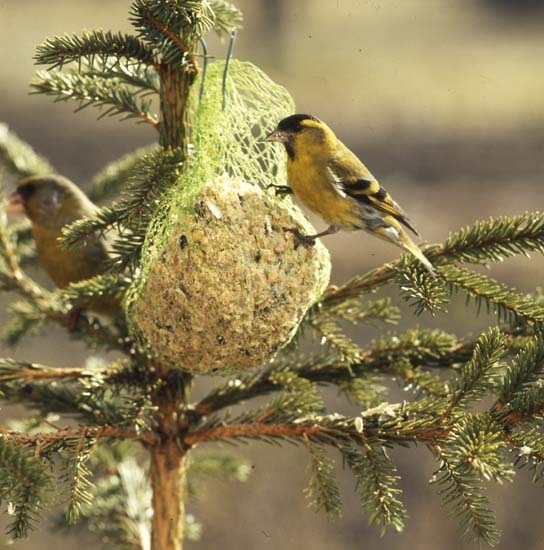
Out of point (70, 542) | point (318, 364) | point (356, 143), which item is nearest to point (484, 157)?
point (356, 143)

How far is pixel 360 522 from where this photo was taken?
501 cm

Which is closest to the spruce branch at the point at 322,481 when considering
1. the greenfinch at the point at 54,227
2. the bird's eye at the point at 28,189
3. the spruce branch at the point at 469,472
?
the spruce branch at the point at 469,472

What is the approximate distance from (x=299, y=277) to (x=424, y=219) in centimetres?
520

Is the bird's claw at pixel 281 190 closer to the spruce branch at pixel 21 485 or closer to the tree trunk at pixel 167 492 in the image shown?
the tree trunk at pixel 167 492

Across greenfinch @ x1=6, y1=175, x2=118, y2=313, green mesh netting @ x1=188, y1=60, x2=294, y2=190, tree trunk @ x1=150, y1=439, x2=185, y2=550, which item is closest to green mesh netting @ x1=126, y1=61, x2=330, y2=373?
green mesh netting @ x1=188, y1=60, x2=294, y2=190

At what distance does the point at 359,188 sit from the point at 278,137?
0.68 ft

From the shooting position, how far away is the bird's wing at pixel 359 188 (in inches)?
81.7

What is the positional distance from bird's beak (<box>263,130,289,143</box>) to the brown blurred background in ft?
4.26

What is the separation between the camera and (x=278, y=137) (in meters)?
2.01

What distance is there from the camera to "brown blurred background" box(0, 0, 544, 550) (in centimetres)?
500

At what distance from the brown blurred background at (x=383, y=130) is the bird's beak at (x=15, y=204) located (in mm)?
412

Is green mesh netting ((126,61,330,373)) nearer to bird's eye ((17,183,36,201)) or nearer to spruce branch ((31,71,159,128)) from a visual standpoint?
spruce branch ((31,71,159,128))

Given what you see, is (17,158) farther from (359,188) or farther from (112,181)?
(359,188)

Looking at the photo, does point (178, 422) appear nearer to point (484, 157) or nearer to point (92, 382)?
point (92, 382)
